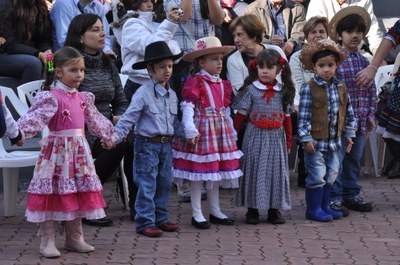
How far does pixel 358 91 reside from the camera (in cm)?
970

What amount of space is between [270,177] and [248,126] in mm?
458

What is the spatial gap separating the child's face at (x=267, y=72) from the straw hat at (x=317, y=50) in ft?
1.08

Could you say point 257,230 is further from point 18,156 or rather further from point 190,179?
point 18,156

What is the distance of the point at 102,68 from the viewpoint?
30.1 ft

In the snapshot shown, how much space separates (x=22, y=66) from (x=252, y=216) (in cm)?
290

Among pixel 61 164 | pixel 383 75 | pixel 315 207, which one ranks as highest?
pixel 383 75

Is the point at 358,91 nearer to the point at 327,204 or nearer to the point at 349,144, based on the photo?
the point at 349,144

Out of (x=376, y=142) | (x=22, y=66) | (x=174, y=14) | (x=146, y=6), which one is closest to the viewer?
(x=174, y=14)

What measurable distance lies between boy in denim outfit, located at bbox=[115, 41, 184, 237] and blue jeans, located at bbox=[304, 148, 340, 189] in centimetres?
121

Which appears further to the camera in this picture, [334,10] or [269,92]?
[334,10]

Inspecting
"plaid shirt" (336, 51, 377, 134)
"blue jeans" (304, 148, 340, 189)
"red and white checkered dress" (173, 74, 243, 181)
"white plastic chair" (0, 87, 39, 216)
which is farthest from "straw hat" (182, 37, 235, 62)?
"white plastic chair" (0, 87, 39, 216)

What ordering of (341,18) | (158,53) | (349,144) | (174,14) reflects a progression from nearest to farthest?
(158,53), (174,14), (349,144), (341,18)

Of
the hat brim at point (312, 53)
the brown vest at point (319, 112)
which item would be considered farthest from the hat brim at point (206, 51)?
the brown vest at point (319, 112)

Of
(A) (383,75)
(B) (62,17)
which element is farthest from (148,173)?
(A) (383,75)
